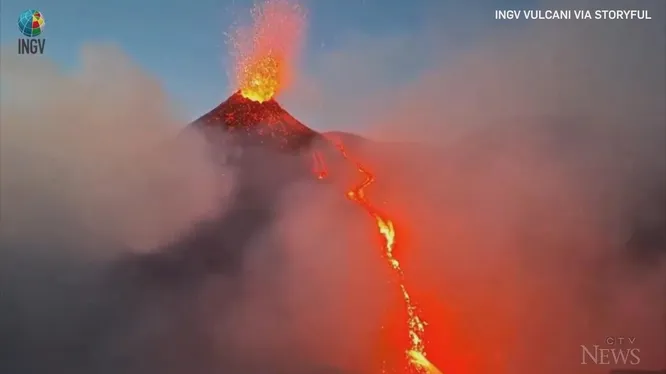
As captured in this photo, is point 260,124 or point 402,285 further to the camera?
point 260,124

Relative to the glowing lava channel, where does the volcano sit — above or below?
above

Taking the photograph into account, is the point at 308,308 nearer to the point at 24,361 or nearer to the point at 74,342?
the point at 74,342

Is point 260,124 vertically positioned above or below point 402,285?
above

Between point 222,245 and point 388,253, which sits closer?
point 388,253

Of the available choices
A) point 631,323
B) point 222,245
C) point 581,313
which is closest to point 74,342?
point 222,245
